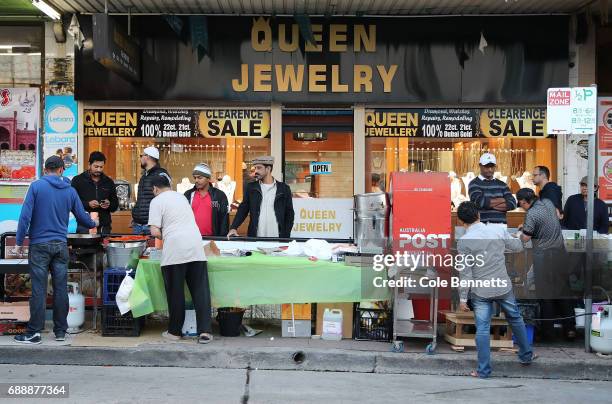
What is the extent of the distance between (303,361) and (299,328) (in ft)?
2.35

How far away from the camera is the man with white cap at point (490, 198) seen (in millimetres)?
8227

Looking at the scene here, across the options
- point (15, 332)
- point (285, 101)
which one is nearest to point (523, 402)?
point (15, 332)

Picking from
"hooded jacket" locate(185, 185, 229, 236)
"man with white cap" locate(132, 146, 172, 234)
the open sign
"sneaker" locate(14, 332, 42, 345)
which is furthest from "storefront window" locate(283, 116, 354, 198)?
"sneaker" locate(14, 332, 42, 345)

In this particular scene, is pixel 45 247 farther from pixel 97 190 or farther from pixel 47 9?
pixel 47 9

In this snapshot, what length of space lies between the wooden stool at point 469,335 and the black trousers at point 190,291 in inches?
105

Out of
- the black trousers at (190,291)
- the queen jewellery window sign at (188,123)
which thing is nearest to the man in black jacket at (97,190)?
the queen jewellery window sign at (188,123)

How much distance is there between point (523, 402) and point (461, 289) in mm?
1592

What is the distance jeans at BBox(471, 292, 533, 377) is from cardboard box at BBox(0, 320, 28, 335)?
501 centimetres

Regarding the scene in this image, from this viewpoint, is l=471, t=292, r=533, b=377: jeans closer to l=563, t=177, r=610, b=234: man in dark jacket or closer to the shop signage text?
l=563, t=177, r=610, b=234: man in dark jacket

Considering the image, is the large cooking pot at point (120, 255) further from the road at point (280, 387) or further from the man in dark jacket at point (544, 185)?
the man in dark jacket at point (544, 185)

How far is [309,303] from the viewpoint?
7738 millimetres

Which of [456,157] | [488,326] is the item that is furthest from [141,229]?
[456,157]

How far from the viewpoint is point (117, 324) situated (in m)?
7.68

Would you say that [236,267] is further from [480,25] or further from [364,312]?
[480,25]
